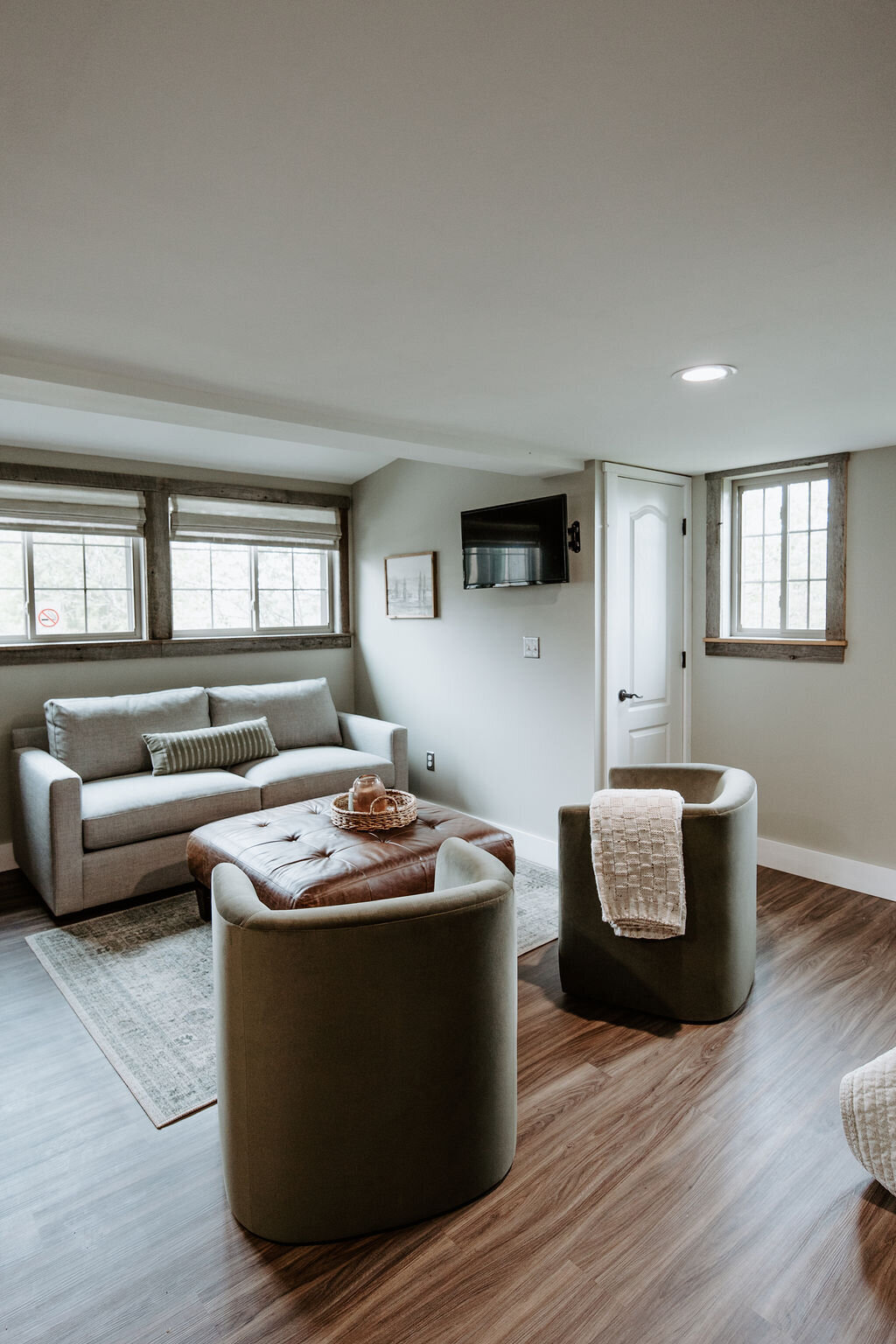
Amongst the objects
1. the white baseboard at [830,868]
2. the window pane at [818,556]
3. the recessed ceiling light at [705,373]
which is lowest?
the white baseboard at [830,868]

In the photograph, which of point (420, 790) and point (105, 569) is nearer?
point (105, 569)

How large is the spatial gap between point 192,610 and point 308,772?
1.37 m

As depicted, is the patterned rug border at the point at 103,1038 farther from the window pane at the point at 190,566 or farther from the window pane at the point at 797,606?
the window pane at the point at 797,606

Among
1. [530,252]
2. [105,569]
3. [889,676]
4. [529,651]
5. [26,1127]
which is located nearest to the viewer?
[530,252]

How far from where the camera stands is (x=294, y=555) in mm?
5316

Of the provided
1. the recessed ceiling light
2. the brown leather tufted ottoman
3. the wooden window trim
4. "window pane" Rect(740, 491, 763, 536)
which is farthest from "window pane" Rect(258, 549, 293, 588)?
the recessed ceiling light

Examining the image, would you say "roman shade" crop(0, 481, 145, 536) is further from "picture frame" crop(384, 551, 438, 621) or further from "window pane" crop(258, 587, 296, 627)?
"picture frame" crop(384, 551, 438, 621)

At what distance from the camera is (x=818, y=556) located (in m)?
3.88

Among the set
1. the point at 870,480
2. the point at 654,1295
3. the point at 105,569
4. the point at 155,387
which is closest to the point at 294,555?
the point at 105,569

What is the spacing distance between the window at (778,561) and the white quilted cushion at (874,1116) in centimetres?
234

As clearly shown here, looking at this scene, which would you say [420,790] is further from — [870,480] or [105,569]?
[870,480]

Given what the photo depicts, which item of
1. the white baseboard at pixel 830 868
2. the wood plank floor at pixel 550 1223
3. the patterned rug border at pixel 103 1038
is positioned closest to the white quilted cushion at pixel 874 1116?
the wood plank floor at pixel 550 1223

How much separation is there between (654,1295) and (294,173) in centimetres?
221

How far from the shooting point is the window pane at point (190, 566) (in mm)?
4730
